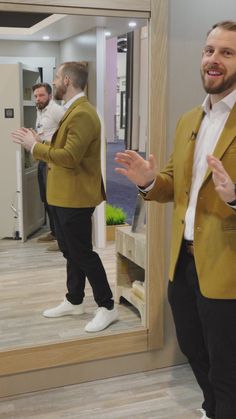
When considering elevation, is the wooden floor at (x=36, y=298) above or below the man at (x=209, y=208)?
below

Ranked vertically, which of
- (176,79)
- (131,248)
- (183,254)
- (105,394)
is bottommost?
(105,394)

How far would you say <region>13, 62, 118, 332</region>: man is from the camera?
2619mm

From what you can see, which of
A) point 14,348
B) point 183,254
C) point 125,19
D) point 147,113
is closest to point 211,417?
point 183,254

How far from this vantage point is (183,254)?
186 centimetres

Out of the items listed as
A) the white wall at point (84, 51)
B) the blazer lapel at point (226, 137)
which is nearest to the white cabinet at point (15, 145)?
the white wall at point (84, 51)

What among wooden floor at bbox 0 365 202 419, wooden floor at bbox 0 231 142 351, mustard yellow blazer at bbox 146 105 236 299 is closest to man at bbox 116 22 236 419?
mustard yellow blazer at bbox 146 105 236 299

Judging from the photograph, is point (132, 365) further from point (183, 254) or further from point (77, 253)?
point (183, 254)

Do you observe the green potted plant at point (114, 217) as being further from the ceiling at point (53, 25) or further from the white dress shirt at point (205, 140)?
the white dress shirt at point (205, 140)

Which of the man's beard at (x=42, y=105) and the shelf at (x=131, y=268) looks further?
the man's beard at (x=42, y=105)

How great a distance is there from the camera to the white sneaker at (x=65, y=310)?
117 inches

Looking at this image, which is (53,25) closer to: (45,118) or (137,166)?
(45,118)

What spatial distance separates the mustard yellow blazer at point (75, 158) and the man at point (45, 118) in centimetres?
19

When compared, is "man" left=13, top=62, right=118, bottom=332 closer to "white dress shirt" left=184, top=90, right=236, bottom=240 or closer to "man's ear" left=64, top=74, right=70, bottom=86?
"man's ear" left=64, top=74, right=70, bottom=86

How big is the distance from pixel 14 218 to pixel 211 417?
1.98 metres
